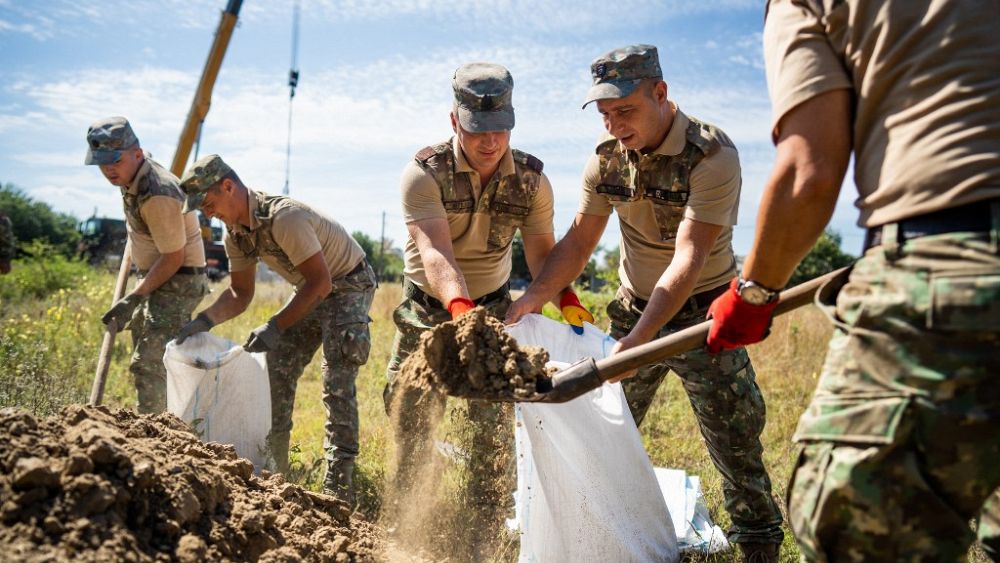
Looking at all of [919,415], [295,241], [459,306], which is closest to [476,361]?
[459,306]

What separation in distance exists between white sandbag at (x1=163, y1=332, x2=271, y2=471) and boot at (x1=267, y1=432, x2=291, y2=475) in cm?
→ 12

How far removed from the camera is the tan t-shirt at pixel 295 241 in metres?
4.05

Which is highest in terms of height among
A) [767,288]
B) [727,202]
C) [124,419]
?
[727,202]

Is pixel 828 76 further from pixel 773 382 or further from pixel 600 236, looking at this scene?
pixel 773 382

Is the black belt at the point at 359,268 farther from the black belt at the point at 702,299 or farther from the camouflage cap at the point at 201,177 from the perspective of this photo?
the black belt at the point at 702,299

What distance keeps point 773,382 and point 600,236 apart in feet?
13.9

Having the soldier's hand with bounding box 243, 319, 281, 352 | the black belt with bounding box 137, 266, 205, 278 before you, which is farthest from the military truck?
the soldier's hand with bounding box 243, 319, 281, 352

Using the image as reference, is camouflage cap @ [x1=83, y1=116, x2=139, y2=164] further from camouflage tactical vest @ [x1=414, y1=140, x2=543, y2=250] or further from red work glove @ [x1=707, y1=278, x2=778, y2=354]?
red work glove @ [x1=707, y1=278, x2=778, y2=354]

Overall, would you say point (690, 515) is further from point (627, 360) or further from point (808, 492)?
point (808, 492)

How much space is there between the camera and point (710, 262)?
3.30m

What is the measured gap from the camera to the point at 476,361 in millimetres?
2490

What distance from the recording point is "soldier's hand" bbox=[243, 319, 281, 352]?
4016mm

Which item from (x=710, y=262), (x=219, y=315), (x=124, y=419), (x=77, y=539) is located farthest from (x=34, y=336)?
(x=710, y=262)

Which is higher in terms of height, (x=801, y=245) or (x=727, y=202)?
(x=727, y=202)
